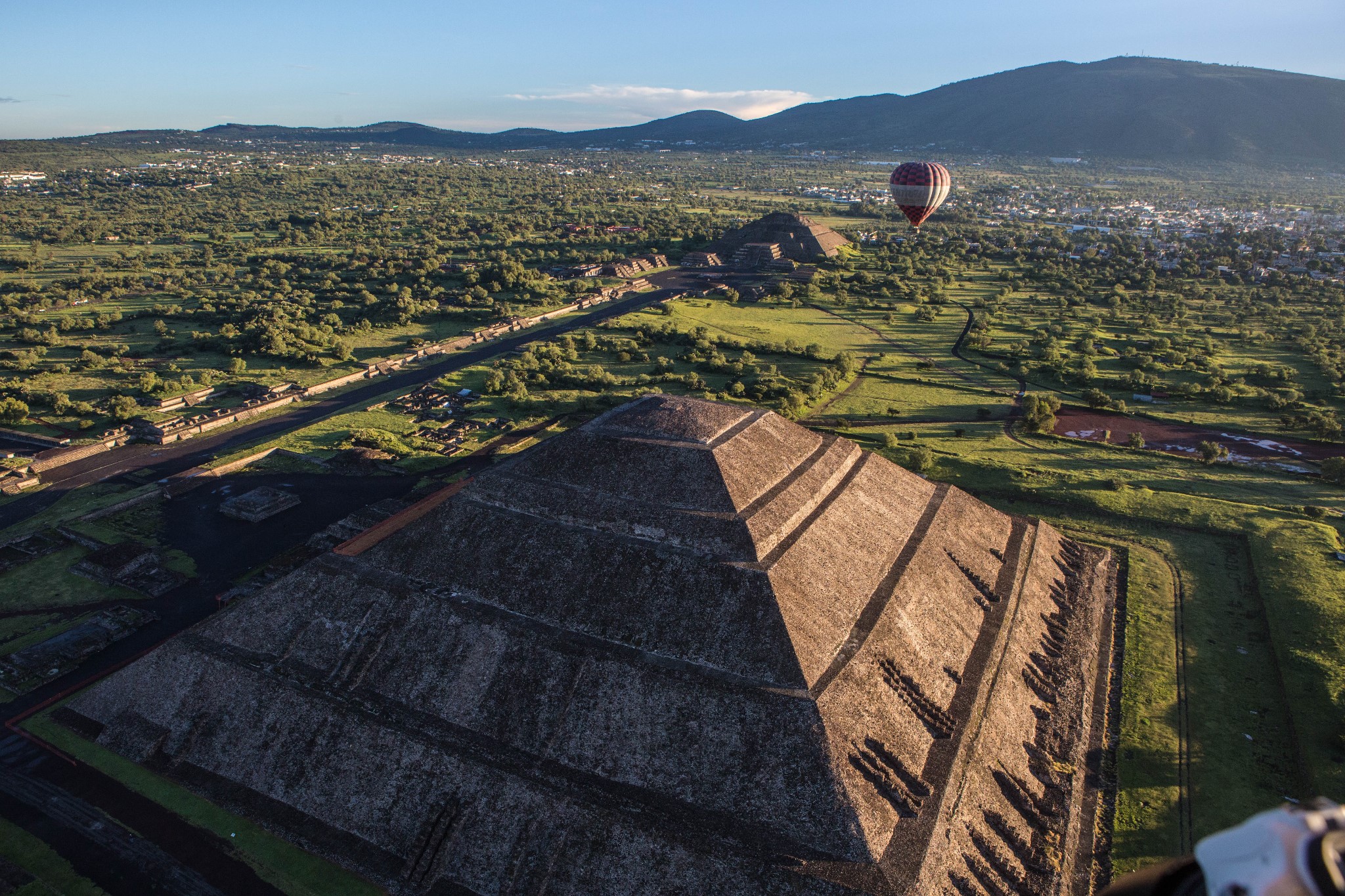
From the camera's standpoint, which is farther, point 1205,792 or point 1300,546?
point 1300,546

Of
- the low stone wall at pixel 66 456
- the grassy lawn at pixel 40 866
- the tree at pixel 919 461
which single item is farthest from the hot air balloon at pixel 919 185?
the grassy lawn at pixel 40 866

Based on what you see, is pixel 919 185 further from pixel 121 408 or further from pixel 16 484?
pixel 16 484

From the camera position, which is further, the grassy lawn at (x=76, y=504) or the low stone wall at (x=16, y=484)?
the low stone wall at (x=16, y=484)

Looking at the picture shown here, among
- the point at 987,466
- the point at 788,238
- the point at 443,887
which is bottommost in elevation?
the point at 443,887

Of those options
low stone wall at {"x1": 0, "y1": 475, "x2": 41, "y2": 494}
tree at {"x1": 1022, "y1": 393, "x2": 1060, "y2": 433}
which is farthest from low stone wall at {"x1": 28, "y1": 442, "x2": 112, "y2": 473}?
tree at {"x1": 1022, "y1": 393, "x2": 1060, "y2": 433}

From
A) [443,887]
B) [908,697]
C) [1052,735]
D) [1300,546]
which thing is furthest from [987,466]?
[443,887]

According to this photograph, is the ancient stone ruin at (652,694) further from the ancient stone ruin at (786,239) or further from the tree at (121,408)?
the ancient stone ruin at (786,239)

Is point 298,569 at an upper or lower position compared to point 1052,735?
upper

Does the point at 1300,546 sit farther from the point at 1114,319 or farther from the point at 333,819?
the point at 1114,319
